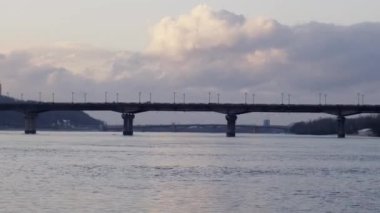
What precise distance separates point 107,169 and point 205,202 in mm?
28036

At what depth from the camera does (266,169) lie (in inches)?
3130

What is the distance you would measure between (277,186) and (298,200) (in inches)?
374

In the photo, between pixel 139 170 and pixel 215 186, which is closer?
pixel 215 186

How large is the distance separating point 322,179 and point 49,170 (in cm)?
2092

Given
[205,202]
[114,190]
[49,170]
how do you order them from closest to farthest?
[205,202]
[114,190]
[49,170]

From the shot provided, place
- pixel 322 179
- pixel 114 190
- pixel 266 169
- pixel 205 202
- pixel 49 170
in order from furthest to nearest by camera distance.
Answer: pixel 266 169 < pixel 49 170 < pixel 322 179 < pixel 114 190 < pixel 205 202

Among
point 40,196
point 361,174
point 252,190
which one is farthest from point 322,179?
point 40,196

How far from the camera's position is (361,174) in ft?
245

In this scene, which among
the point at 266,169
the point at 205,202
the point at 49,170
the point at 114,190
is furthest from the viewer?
the point at 266,169

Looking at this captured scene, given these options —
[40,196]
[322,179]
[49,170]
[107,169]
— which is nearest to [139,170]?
[107,169]

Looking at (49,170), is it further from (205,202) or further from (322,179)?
(205,202)

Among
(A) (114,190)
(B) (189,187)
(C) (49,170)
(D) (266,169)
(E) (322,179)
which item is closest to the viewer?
(A) (114,190)

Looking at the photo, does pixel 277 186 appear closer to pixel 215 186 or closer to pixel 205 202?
pixel 215 186

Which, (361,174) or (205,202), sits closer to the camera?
(205,202)
